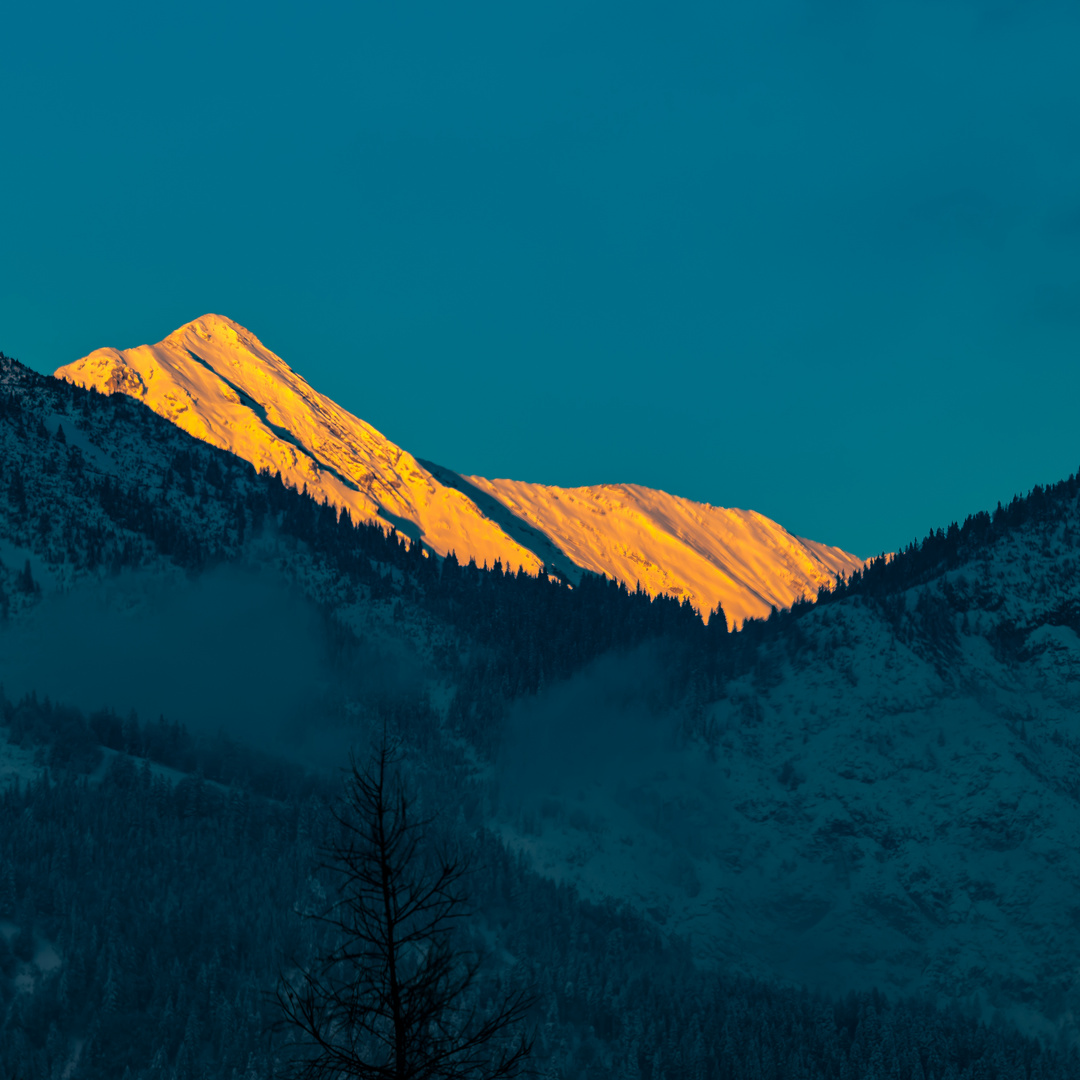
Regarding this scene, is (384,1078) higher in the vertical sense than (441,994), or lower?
lower

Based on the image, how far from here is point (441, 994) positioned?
3456 centimetres

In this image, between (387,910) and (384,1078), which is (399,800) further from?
(384,1078)

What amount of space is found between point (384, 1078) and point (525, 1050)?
129 inches

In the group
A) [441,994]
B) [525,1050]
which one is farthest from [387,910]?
[525,1050]

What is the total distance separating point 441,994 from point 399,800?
449 centimetres

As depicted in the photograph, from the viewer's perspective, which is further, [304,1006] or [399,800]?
[399,800]

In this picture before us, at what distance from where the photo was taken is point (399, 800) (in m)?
35.5

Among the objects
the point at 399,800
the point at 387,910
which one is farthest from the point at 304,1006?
the point at 399,800

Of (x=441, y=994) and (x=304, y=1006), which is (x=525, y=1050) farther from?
(x=304, y=1006)

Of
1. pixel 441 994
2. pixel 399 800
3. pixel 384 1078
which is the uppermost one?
pixel 399 800

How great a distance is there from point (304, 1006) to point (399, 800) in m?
5.09

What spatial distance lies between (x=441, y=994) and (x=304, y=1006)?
3.26 metres

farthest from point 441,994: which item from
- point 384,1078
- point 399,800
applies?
point 399,800

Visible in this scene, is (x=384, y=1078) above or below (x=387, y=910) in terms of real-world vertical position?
below
